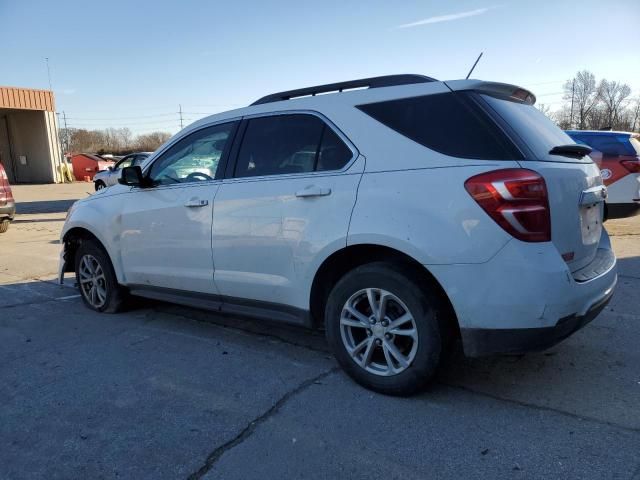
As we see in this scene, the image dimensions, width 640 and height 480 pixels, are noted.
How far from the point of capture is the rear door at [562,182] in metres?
2.76

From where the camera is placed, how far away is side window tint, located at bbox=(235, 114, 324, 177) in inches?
139

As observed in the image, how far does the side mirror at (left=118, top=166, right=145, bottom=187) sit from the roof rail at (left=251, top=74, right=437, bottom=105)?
1244 mm

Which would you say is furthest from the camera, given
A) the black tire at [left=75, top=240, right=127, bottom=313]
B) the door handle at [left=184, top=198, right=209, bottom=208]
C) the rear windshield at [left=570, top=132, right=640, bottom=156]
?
the rear windshield at [left=570, top=132, right=640, bottom=156]

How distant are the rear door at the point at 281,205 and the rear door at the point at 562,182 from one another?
977 millimetres

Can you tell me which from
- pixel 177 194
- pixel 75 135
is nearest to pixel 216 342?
pixel 177 194

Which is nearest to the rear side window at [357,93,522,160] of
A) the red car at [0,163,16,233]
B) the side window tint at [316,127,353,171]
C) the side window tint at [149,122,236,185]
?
the side window tint at [316,127,353,171]

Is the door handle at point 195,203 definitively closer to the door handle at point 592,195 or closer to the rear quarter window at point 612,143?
the door handle at point 592,195

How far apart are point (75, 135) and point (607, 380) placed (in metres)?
92.5

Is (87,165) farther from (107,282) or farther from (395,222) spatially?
(395,222)

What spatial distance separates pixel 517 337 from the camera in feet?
→ 8.89

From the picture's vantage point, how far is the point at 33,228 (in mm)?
12000

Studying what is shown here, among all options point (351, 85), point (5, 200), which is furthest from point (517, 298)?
point (5, 200)

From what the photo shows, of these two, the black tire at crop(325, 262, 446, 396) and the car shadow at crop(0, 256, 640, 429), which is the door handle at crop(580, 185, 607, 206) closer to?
the black tire at crop(325, 262, 446, 396)

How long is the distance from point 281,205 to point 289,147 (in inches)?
17.9
